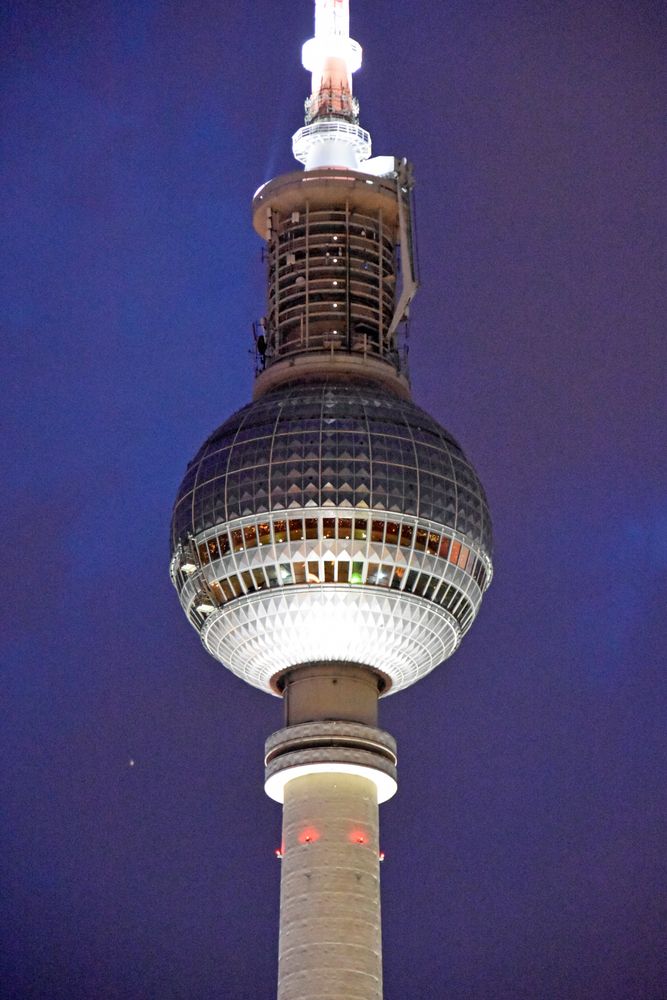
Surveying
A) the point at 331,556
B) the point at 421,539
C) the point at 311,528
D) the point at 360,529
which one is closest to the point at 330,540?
the point at 331,556

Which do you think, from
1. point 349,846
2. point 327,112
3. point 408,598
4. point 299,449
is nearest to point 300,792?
point 349,846

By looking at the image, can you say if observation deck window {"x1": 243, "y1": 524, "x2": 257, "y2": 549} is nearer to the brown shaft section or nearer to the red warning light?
the brown shaft section

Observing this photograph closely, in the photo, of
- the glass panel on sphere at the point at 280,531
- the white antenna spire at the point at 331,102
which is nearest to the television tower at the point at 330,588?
the glass panel on sphere at the point at 280,531

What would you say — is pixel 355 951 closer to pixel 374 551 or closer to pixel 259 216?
pixel 374 551

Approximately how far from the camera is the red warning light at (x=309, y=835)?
10044 cm

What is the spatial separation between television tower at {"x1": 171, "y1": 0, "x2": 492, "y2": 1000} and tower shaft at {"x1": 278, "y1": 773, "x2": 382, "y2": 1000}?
0.09 meters

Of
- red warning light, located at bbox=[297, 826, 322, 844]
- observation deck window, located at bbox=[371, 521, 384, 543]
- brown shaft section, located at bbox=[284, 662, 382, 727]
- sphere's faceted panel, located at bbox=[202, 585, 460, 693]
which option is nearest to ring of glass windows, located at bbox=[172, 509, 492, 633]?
observation deck window, located at bbox=[371, 521, 384, 543]

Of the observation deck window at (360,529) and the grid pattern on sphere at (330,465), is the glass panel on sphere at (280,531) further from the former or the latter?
the observation deck window at (360,529)

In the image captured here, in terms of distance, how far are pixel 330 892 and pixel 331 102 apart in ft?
183

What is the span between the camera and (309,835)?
100625mm

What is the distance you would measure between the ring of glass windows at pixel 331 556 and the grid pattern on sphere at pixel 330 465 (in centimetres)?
83

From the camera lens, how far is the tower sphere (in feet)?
338

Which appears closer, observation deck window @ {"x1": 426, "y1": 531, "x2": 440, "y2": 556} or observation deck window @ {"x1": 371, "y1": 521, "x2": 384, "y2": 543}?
observation deck window @ {"x1": 371, "y1": 521, "x2": 384, "y2": 543}

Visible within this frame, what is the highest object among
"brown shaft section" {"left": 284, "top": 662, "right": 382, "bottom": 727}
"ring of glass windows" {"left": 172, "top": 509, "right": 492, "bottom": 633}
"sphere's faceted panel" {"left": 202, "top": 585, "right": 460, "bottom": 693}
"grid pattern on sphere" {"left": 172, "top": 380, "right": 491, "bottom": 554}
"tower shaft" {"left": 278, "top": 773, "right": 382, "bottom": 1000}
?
"grid pattern on sphere" {"left": 172, "top": 380, "right": 491, "bottom": 554}
